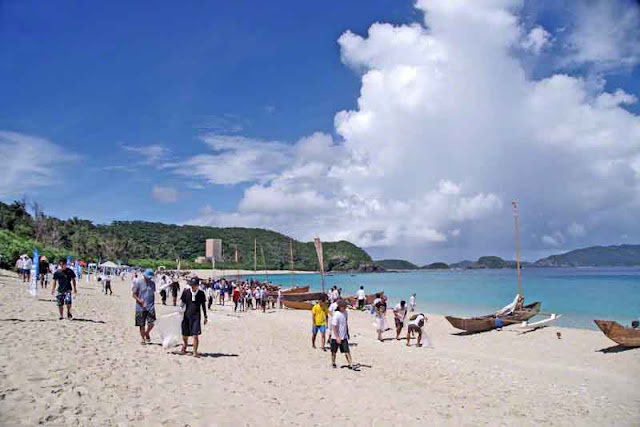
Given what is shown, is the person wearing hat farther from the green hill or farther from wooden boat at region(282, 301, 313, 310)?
the green hill

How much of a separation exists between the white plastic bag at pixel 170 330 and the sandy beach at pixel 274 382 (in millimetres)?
347

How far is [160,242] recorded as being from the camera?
15725 centimetres

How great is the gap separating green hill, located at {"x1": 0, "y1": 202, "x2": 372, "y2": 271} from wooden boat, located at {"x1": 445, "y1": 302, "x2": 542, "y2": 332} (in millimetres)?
67843

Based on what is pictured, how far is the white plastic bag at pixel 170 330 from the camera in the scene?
416 inches

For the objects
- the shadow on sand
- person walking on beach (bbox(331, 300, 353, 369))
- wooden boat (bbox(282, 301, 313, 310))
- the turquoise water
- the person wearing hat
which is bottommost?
the turquoise water

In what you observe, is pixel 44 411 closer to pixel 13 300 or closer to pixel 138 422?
pixel 138 422

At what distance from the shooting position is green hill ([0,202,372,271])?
8094 cm

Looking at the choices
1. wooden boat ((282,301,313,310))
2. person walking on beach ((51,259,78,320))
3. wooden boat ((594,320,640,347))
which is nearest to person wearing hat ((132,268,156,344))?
person walking on beach ((51,259,78,320))

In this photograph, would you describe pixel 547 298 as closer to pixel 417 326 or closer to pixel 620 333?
pixel 620 333

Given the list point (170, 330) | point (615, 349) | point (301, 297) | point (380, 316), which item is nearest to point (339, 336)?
point (170, 330)

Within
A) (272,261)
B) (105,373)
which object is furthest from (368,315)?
(272,261)

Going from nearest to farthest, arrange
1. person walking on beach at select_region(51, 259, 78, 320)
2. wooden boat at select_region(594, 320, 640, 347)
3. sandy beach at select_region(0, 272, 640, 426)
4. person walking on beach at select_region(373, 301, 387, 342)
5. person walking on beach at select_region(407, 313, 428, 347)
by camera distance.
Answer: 1. sandy beach at select_region(0, 272, 640, 426)
2. person walking on beach at select_region(51, 259, 78, 320)
3. wooden boat at select_region(594, 320, 640, 347)
4. person walking on beach at select_region(407, 313, 428, 347)
5. person walking on beach at select_region(373, 301, 387, 342)

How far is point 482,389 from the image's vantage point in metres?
9.56

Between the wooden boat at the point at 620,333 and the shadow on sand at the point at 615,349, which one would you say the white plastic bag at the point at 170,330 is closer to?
the wooden boat at the point at 620,333
